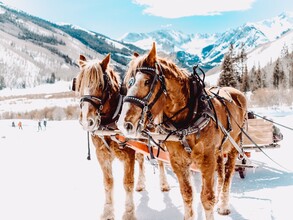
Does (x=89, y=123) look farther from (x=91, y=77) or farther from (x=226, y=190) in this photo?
(x=226, y=190)

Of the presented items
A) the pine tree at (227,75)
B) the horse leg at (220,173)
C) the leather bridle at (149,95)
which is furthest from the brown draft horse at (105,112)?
the pine tree at (227,75)

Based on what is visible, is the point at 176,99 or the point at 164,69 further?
the point at 176,99

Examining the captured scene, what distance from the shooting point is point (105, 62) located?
5.67 meters

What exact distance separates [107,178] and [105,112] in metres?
1.22

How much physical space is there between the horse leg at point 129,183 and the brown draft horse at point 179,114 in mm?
1268

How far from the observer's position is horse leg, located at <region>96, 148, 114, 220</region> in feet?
19.6

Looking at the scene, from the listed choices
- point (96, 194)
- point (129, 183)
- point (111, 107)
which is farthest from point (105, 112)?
point (96, 194)

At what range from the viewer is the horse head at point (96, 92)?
5.08 metres

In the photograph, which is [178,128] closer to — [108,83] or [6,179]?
[108,83]

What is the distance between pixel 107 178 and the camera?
6066mm

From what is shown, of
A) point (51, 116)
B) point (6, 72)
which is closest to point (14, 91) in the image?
point (6, 72)

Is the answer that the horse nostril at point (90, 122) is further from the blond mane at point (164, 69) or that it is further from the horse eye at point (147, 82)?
the horse eye at point (147, 82)

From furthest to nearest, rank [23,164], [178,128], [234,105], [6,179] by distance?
1. [23,164]
2. [6,179]
3. [234,105]
4. [178,128]

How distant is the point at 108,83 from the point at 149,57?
5.76ft
